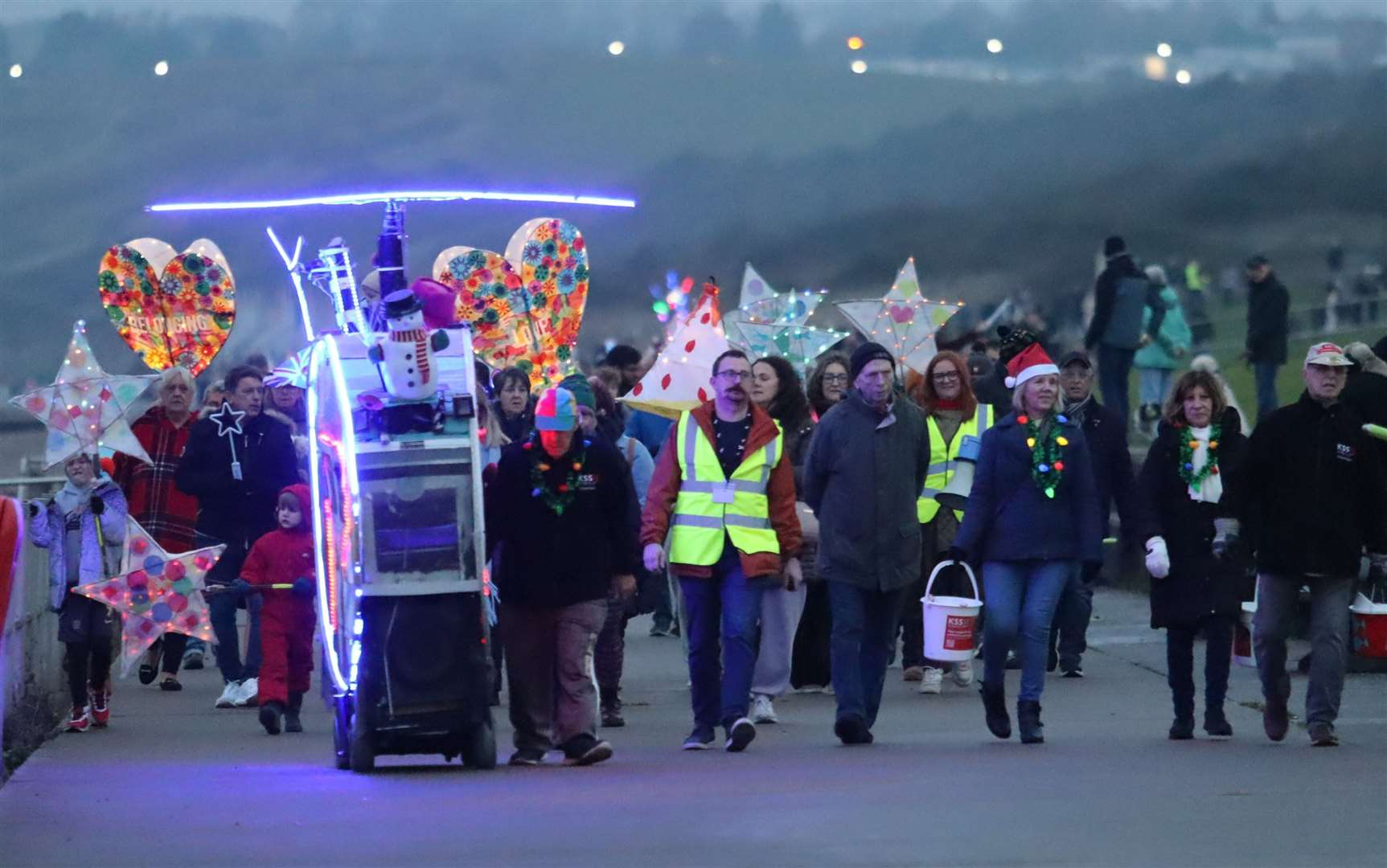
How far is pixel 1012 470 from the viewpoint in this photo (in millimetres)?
13516

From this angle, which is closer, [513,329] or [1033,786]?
[1033,786]

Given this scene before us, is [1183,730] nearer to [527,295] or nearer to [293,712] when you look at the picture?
[293,712]

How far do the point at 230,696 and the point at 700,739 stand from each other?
4.21 meters

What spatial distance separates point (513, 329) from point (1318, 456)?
1010cm

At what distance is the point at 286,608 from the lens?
15.4 metres

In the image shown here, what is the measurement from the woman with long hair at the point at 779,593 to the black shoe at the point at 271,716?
253 centimetres

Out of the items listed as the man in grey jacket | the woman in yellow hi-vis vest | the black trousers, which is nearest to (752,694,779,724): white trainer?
the man in grey jacket


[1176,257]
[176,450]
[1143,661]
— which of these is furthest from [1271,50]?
[176,450]

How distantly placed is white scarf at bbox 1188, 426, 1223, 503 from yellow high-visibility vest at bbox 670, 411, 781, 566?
203 centimetres

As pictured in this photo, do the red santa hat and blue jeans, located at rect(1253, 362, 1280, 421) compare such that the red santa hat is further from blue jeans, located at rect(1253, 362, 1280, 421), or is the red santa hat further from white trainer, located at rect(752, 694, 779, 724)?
blue jeans, located at rect(1253, 362, 1280, 421)

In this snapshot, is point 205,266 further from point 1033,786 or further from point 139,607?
point 1033,786

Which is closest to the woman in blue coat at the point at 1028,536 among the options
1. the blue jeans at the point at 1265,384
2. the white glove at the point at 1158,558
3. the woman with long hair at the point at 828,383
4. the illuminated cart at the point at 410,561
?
the white glove at the point at 1158,558

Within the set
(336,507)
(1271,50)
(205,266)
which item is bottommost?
(336,507)

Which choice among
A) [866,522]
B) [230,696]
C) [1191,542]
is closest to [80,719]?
[230,696]
